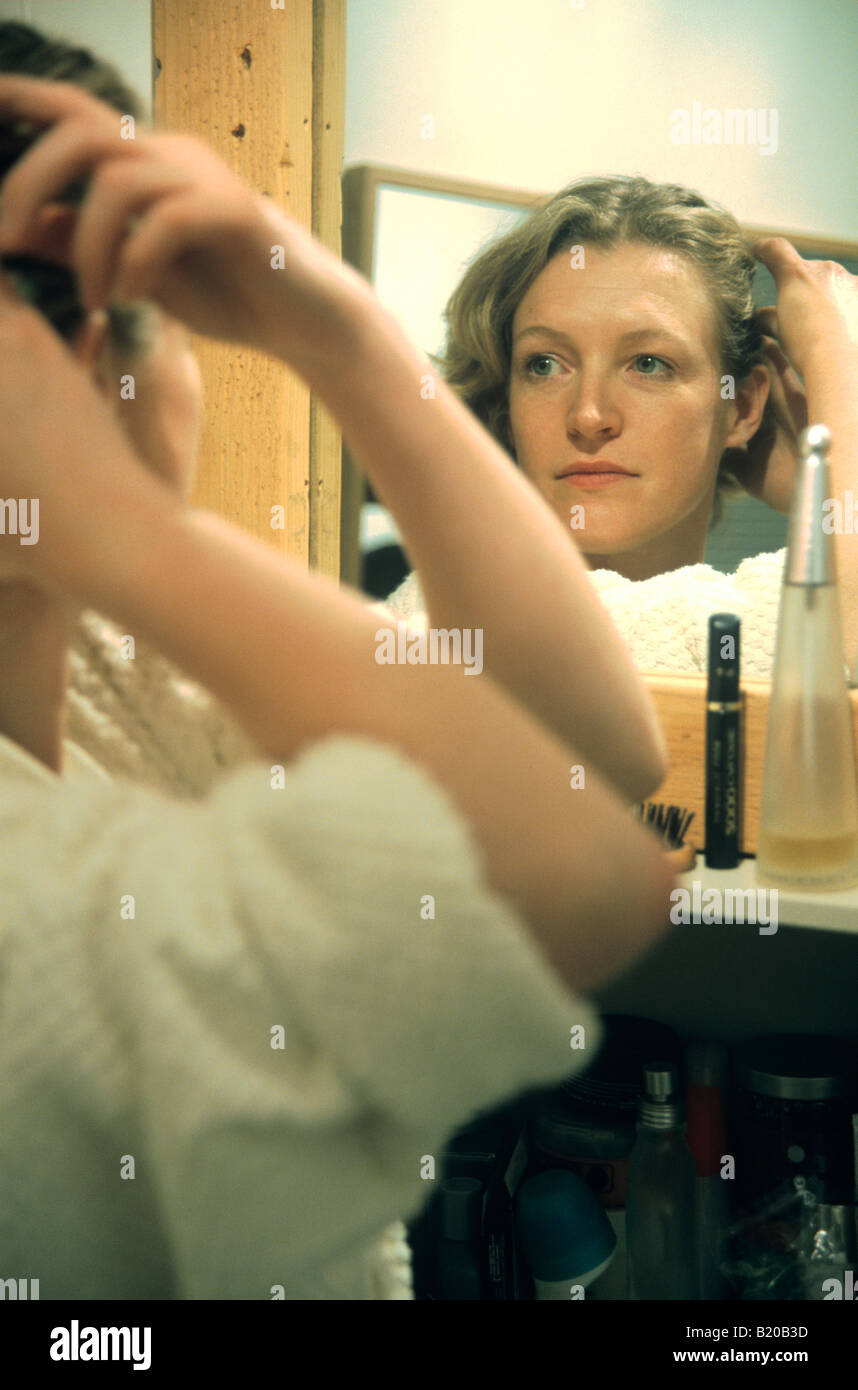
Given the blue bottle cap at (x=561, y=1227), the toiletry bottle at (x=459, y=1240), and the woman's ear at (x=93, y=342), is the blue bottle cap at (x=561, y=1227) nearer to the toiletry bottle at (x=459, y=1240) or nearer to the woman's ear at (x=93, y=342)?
the toiletry bottle at (x=459, y=1240)

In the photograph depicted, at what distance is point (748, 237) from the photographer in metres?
0.60

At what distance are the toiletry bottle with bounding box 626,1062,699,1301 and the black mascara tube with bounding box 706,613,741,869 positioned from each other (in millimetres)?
138

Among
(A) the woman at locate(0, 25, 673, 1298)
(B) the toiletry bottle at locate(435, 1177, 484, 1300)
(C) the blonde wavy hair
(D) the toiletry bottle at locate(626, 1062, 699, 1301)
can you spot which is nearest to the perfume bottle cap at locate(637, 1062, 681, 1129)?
(D) the toiletry bottle at locate(626, 1062, 699, 1301)

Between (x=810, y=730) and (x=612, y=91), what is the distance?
1.34 ft

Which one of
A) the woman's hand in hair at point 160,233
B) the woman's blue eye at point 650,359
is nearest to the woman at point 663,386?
the woman's blue eye at point 650,359

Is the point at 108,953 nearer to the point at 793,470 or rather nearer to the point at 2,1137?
the point at 2,1137

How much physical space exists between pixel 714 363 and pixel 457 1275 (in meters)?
0.57

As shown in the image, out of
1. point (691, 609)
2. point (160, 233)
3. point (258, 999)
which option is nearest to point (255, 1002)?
point (258, 999)

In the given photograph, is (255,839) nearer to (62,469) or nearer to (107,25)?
(62,469)

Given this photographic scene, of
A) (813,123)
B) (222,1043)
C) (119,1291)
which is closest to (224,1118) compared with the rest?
(222,1043)

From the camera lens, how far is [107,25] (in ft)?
1.89

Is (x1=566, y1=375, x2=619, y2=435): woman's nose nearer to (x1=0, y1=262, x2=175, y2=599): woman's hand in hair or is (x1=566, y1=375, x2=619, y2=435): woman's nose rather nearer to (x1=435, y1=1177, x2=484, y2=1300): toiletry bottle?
(x1=0, y1=262, x2=175, y2=599): woman's hand in hair

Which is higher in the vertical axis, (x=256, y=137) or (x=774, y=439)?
(x=256, y=137)
